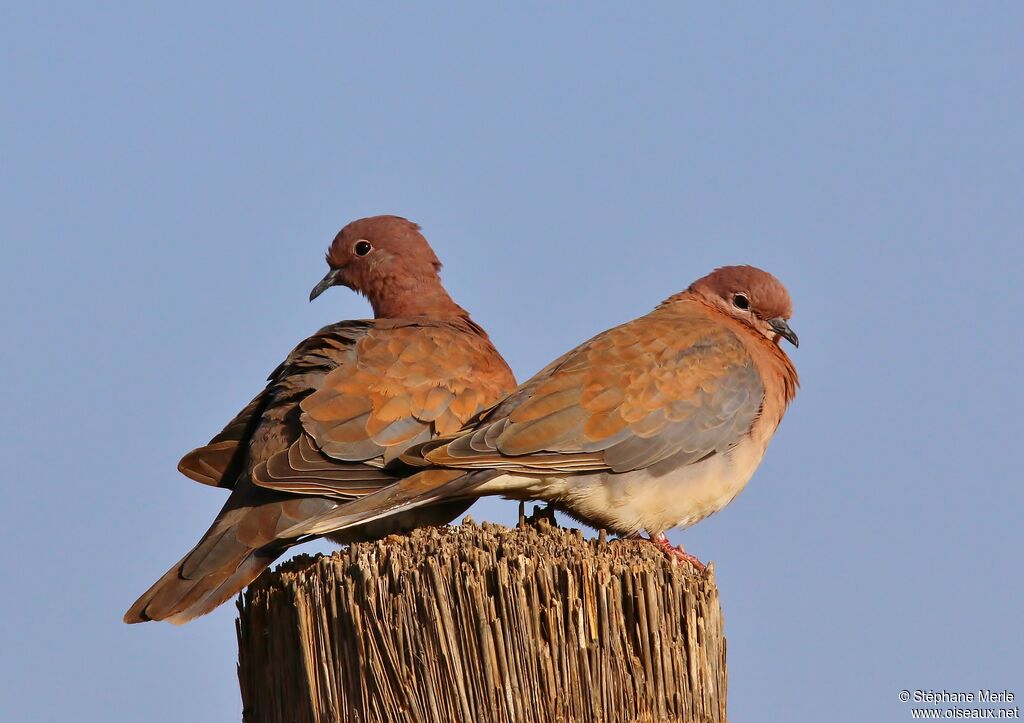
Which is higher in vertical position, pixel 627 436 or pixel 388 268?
pixel 388 268

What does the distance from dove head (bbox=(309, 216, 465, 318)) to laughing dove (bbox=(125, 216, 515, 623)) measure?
51 cm

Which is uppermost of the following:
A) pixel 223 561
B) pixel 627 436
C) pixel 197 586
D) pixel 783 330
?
pixel 783 330

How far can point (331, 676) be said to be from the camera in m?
4.02

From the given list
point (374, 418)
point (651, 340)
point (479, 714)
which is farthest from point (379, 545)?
point (651, 340)

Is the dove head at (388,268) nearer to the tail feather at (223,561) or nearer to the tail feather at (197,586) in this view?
the tail feather at (223,561)

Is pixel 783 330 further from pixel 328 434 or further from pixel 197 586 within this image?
pixel 197 586

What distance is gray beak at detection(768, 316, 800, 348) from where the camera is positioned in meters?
7.65

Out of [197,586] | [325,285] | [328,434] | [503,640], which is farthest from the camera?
[325,285]

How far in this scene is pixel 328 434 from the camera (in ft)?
20.7

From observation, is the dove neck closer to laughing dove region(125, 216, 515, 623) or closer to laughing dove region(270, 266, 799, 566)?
laughing dove region(125, 216, 515, 623)

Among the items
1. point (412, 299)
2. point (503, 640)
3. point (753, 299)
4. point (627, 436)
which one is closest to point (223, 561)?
point (627, 436)

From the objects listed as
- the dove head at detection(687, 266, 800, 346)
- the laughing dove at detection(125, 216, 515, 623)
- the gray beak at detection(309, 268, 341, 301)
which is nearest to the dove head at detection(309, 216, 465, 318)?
the gray beak at detection(309, 268, 341, 301)

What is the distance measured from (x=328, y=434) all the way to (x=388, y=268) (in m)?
2.27

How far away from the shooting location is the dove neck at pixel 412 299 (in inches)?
323
